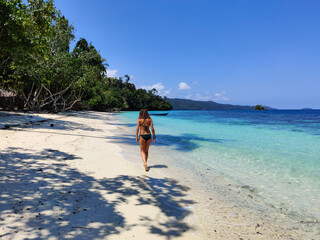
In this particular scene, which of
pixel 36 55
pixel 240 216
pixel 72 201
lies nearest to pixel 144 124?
pixel 72 201

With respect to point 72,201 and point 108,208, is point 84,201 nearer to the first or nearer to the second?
point 72,201

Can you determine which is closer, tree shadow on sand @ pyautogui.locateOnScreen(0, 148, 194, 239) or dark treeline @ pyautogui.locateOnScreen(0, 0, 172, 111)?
tree shadow on sand @ pyautogui.locateOnScreen(0, 148, 194, 239)

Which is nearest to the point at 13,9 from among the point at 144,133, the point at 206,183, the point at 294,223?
the point at 144,133

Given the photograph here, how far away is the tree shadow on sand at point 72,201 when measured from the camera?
9.28 feet

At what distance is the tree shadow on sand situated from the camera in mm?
2828

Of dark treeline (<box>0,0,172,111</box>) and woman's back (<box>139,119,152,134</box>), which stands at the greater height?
dark treeline (<box>0,0,172,111</box>)

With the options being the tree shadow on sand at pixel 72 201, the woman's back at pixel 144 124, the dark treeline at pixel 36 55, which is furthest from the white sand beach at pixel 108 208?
the dark treeline at pixel 36 55

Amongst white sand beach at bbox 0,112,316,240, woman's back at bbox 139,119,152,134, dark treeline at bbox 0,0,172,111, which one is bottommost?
white sand beach at bbox 0,112,316,240

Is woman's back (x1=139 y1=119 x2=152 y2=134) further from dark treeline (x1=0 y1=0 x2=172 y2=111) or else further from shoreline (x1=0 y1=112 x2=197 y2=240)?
dark treeline (x1=0 y1=0 x2=172 y2=111)

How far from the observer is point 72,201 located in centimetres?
366

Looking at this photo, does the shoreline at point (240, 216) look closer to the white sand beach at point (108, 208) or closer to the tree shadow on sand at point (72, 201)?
the white sand beach at point (108, 208)

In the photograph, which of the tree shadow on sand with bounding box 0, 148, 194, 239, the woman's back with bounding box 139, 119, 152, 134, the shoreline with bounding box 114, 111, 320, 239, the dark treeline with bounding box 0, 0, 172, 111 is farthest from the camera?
the dark treeline with bounding box 0, 0, 172, 111

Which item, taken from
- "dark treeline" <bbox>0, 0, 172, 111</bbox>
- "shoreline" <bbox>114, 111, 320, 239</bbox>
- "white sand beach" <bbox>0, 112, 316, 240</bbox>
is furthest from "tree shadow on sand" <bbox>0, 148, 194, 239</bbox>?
"dark treeline" <bbox>0, 0, 172, 111</bbox>

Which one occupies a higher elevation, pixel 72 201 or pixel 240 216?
pixel 72 201
